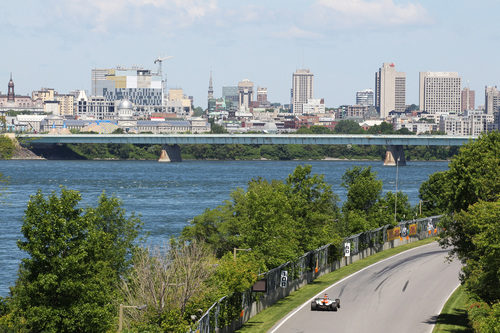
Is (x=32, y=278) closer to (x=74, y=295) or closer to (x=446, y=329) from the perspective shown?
(x=74, y=295)

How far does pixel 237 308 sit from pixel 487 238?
46.6ft

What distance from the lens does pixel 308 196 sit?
75625 millimetres

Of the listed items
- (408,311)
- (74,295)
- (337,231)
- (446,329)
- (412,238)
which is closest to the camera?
(74,295)

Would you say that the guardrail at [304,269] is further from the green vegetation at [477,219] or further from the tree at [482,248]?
the tree at [482,248]

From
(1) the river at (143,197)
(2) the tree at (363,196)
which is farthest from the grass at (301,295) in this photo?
(1) the river at (143,197)

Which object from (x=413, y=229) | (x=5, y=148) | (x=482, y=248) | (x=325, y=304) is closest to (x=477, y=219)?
(x=482, y=248)

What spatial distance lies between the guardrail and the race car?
10.9 ft

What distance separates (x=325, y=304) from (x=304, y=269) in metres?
10.6

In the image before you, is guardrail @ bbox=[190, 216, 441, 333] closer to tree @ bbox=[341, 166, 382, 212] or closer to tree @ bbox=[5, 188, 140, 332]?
tree @ bbox=[341, 166, 382, 212]

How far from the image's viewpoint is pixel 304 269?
222ft

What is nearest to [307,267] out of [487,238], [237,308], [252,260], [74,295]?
[252,260]

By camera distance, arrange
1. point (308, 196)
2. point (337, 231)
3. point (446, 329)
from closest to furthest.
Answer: point (446, 329) < point (308, 196) < point (337, 231)

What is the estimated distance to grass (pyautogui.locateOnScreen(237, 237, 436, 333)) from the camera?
179 feet

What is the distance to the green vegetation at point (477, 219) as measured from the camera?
46.7 metres
